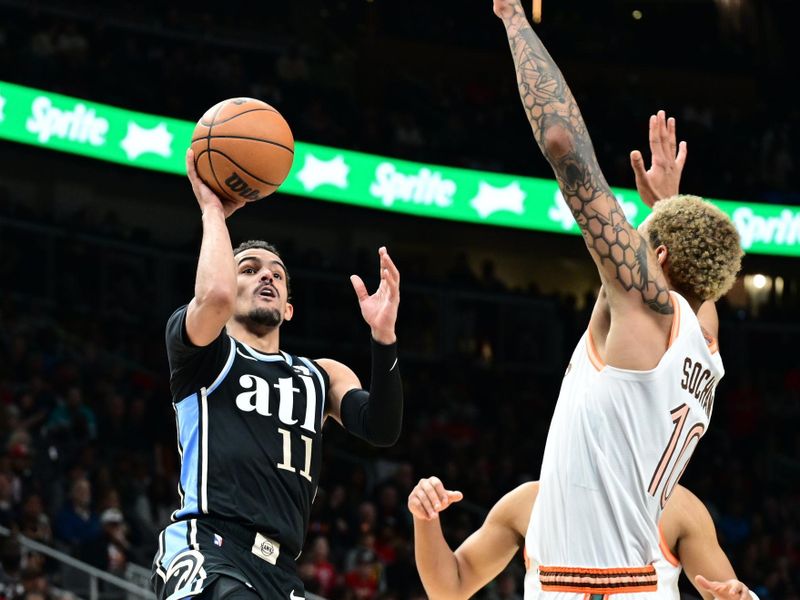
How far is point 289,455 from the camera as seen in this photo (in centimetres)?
439

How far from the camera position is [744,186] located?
674 inches

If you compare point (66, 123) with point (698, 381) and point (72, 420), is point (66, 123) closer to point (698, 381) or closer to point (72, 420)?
point (72, 420)

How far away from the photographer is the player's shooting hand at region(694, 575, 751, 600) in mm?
3488

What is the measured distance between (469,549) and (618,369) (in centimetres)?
124

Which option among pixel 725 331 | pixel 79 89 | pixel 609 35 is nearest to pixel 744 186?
pixel 725 331

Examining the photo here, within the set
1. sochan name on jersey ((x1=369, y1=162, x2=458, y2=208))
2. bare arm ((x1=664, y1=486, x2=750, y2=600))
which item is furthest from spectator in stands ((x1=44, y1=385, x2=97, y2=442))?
bare arm ((x1=664, y1=486, x2=750, y2=600))

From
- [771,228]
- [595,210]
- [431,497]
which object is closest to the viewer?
[595,210]

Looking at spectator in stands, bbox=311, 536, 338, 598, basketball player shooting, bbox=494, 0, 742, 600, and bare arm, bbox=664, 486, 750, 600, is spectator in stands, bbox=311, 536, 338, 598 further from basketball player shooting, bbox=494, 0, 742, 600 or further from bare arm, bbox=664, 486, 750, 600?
basketball player shooting, bbox=494, 0, 742, 600

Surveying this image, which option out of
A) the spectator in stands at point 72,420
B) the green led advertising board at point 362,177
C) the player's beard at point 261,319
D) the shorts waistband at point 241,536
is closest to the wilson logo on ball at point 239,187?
the player's beard at point 261,319

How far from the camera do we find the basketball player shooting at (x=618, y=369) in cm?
334

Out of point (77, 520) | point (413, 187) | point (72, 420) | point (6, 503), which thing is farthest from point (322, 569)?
point (413, 187)

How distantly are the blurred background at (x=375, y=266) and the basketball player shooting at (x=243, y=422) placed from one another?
5132 millimetres

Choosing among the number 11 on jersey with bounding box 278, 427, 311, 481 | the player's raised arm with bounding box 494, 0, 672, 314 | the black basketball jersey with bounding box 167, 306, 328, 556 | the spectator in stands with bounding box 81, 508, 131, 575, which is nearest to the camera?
the player's raised arm with bounding box 494, 0, 672, 314

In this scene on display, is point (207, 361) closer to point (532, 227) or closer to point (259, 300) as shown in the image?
point (259, 300)
